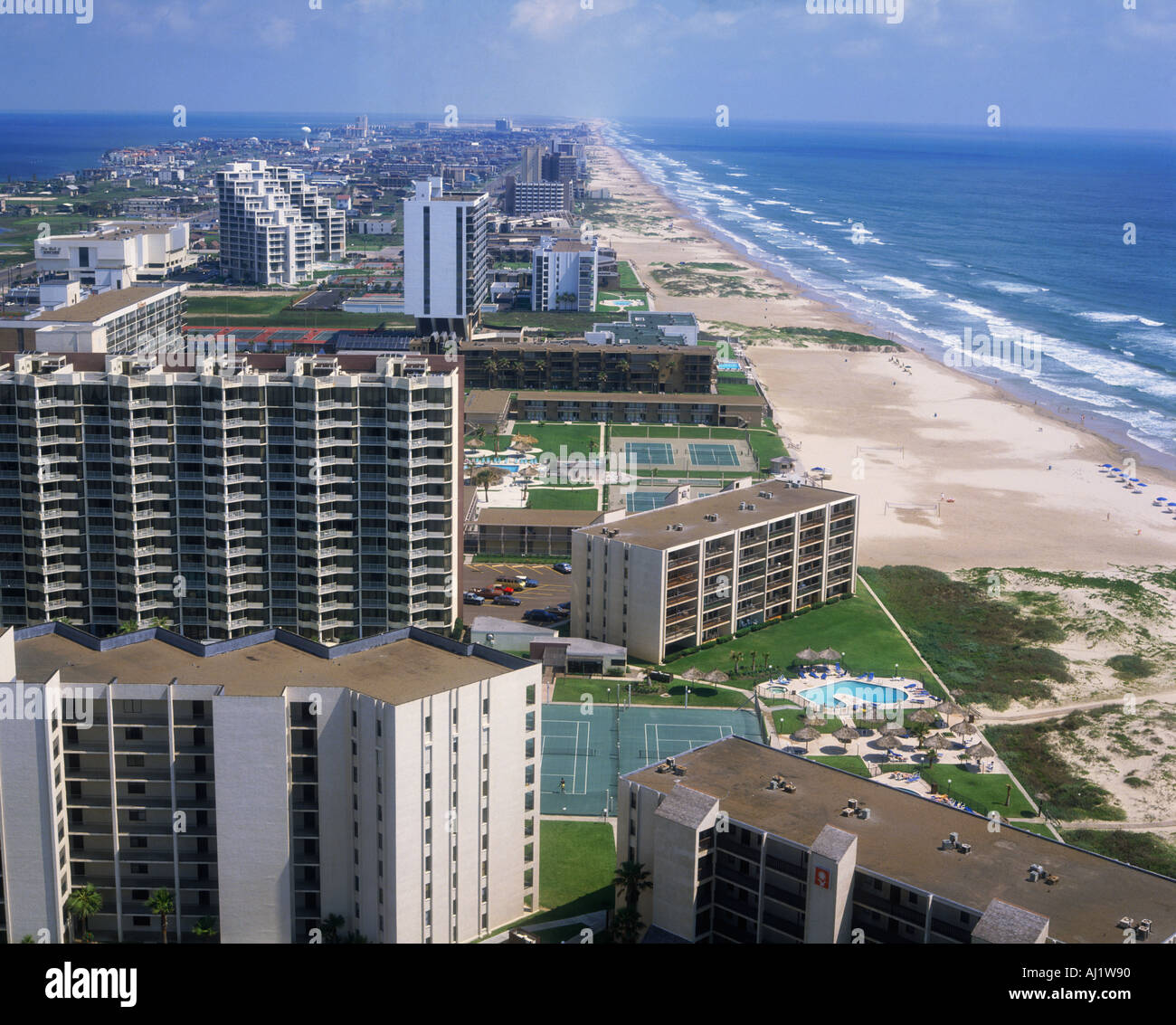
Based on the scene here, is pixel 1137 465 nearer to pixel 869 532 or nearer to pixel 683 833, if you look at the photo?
pixel 869 532

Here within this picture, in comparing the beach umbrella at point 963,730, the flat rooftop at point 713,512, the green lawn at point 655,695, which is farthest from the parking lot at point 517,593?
the beach umbrella at point 963,730

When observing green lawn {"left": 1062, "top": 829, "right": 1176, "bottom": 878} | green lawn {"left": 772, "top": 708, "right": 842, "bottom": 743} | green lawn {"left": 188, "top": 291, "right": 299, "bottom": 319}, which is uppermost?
green lawn {"left": 188, "top": 291, "right": 299, "bottom": 319}

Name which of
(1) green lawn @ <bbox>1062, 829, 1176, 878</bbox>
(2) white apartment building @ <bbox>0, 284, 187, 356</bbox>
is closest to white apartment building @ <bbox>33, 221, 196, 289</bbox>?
(2) white apartment building @ <bbox>0, 284, 187, 356</bbox>

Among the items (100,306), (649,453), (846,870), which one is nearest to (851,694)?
(846,870)

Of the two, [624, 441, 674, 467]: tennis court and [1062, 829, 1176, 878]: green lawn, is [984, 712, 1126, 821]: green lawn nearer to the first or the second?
[1062, 829, 1176, 878]: green lawn

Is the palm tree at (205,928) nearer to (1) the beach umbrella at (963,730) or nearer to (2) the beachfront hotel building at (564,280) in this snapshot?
(1) the beach umbrella at (963,730)

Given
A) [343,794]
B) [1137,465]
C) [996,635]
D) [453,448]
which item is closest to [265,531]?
[453,448]
